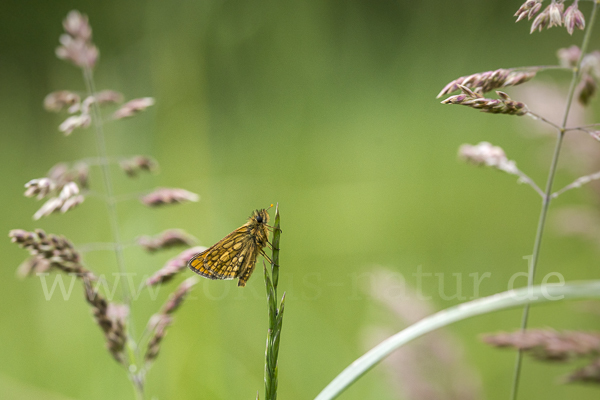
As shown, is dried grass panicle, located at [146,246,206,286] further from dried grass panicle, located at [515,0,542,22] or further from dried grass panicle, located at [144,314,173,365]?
dried grass panicle, located at [515,0,542,22]

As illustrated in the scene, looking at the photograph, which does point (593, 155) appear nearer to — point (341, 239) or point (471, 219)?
point (471, 219)

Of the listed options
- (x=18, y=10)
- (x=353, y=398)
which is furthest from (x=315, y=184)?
(x=18, y=10)

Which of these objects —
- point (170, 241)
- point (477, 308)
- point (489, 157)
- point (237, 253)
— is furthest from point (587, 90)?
point (170, 241)

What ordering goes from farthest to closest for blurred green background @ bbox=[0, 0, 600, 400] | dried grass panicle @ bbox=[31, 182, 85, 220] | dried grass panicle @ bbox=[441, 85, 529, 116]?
1. blurred green background @ bbox=[0, 0, 600, 400]
2. dried grass panicle @ bbox=[31, 182, 85, 220]
3. dried grass panicle @ bbox=[441, 85, 529, 116]

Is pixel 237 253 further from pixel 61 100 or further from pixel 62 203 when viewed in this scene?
pixel 61 100

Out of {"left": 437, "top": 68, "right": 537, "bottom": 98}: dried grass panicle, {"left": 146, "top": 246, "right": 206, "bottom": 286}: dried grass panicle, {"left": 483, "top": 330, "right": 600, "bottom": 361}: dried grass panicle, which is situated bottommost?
{"left": 483, "top": 330, "right": 600, "bottom": 361}: dried grass panicle

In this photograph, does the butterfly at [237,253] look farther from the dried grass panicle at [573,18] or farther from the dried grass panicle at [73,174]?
the dried grass panicle at [573,18]

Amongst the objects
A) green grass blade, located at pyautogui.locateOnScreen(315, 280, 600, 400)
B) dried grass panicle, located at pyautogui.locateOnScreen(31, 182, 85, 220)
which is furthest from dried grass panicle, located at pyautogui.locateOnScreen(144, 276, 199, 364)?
green grass blade, located at pyautogui.locateOnScreen(315, 280, 600, 400)
